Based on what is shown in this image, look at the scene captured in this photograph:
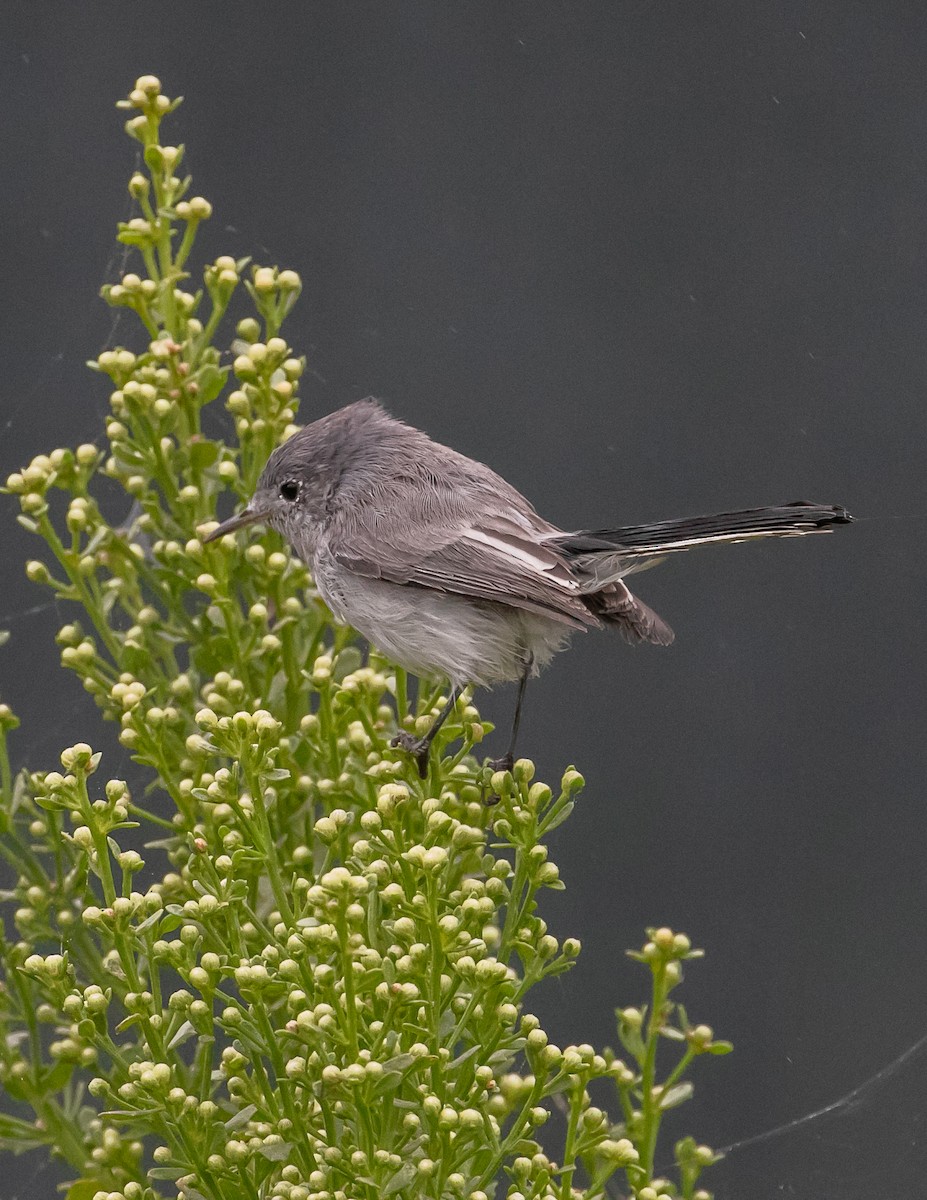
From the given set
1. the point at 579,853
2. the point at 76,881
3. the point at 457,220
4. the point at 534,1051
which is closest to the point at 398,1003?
the point at 534,1051

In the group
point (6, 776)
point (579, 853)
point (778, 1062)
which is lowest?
point (778, 1062)

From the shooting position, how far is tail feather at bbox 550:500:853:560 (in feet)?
4.20

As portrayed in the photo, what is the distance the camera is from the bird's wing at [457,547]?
1460 millimetres

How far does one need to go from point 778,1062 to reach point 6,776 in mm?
1499

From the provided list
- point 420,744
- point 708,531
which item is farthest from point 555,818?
point 708,531

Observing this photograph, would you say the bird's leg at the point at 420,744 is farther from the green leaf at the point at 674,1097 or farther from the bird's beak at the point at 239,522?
the green leaf at the point at 674,1097

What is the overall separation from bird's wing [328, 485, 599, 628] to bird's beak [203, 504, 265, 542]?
88mm

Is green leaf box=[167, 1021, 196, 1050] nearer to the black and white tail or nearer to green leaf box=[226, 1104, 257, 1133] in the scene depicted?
green leaf box=[226, 1104, 257, 1133]

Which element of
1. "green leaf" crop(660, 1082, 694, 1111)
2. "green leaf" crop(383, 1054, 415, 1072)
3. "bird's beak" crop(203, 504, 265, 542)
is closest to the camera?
"green leaf" crop(383, 1054, 415, 1072)

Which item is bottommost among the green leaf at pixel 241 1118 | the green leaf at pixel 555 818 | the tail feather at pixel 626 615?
the green leaf at pixel 241 1118

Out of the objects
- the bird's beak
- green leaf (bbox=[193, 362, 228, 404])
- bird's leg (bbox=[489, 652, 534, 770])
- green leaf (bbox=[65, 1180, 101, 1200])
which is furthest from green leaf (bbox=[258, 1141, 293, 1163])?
green leaf (bbox=[193, 362, 228, 404])

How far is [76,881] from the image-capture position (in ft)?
4.70

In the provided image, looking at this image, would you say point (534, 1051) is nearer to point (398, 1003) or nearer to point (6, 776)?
point (398, 1003)

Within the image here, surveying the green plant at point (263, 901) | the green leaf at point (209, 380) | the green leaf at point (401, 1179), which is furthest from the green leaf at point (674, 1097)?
the green leaf at point (209, 380)
